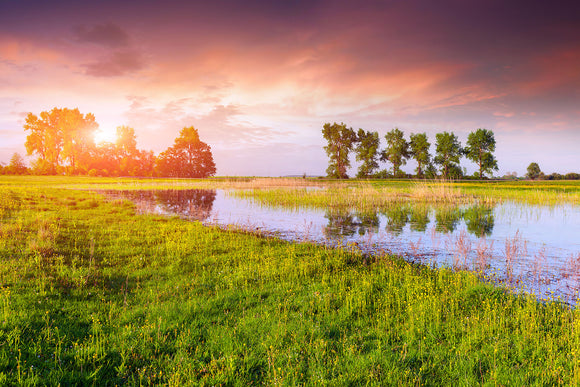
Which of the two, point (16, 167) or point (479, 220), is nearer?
point (479, 220)

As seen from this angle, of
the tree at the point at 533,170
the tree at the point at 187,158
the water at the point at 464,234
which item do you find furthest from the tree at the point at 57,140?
the tree at the point at 533,170

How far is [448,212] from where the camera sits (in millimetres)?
24547

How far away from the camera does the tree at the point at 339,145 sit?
91250 millimetres

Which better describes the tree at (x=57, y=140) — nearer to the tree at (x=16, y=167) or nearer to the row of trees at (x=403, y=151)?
the tree at (x=16, y=167)

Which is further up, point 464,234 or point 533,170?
point 533,170

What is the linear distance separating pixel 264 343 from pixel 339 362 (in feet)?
4.64

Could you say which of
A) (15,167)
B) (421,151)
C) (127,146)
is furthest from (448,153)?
(15,167)

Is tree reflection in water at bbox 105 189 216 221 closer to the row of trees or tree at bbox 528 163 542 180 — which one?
the row of trees

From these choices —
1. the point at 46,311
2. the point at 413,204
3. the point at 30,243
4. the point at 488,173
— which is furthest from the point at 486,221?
the point at 488,173

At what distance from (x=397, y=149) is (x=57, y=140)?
99822mm

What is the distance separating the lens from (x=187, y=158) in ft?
321

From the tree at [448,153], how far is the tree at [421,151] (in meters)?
2.90

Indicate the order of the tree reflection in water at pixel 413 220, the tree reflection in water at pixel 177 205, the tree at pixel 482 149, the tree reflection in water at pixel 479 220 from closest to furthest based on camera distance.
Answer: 1. the tree reflection in water at pixel 479 220
2. the tree reflection in water at pixel 413 220
3. the tree reflection in water at pixel 177 205
4. the tree at pixel 482 149

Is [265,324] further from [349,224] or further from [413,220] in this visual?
[413,220]
